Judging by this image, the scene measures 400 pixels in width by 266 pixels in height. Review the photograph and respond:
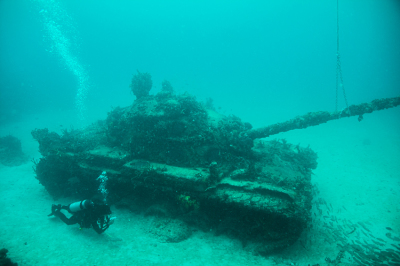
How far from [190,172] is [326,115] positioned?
7654 millimetres

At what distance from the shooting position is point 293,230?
6520 millimetres

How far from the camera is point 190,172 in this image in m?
8.20

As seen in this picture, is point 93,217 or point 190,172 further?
point 190,172

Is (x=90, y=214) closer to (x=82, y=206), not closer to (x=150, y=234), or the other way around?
(x=82, y=206)

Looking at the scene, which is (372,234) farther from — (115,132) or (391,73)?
→ (391,73)

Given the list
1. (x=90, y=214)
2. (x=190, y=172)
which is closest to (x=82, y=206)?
(x=90, y=214)

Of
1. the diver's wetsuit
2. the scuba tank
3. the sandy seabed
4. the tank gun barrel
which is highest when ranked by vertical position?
the tank gun barrel

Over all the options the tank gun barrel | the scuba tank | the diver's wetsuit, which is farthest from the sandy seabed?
the tank gun barrel

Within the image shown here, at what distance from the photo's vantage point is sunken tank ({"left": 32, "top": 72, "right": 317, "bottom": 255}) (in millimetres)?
6922

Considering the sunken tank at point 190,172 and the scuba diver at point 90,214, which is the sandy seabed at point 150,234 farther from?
the sunken tank at point 190,172

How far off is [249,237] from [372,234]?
19.4 feet

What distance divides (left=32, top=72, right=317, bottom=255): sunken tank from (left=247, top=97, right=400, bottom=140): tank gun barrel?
1339mm

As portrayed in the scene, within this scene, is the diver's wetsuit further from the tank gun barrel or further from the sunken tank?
the tank gun barrel

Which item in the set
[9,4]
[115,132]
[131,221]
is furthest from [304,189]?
[9,4]
